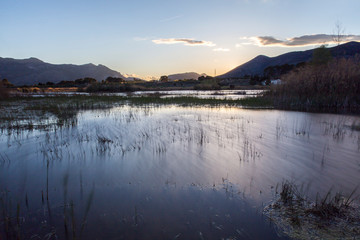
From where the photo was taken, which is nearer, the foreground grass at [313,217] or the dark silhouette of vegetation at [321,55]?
the foreground grass at [313,217]

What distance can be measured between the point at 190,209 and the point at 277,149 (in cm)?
377

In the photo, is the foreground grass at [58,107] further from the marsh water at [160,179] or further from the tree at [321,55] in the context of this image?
the tree at [321,55]

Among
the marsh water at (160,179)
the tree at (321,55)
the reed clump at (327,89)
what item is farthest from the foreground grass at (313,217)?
the tree at (321,55)

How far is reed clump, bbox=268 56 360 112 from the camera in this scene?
1379 cm

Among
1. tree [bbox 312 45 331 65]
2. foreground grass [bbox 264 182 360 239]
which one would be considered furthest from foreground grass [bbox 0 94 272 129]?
tree [bbox 312 45 331 65]

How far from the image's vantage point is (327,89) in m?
15.0

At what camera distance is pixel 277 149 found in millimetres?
5938

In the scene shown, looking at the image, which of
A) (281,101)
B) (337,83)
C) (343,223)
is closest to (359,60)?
(337,83)

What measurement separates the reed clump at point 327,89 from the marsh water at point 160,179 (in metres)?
7.90

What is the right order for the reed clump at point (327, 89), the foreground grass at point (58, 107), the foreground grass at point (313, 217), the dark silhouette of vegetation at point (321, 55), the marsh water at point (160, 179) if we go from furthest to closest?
1. the dark silhouette of vegetation at point (321, 55)
2. the reed clump at point (327, 89)
3. the foreground grass at point (58, 107)
4. the marsh water at point (160, 179)
5. the foreground grass at point (313, 217)

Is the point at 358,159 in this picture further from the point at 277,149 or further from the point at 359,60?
the point at 359,60

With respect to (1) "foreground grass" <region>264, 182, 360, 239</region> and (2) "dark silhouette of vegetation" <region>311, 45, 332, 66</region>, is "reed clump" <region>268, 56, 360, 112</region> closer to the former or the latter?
(1) "foreground grass" <region>264, 182, 360, 239</region>

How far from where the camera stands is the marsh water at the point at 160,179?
2752 millimetres

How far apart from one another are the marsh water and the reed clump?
790cm
